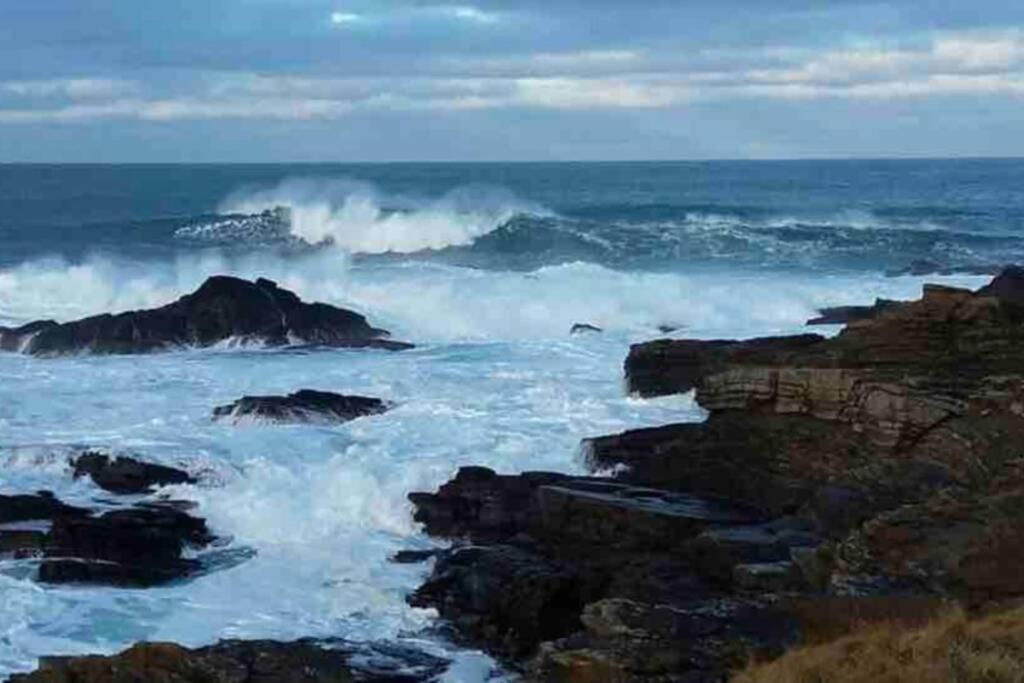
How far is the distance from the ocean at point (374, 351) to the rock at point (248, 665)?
0.51 m

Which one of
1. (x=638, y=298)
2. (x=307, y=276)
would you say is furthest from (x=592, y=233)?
(x=638, y=298)

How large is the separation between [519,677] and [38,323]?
76.1ft

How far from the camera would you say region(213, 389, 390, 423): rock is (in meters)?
24.4

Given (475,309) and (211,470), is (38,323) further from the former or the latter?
(211,470)

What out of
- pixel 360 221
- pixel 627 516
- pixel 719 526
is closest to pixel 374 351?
pixel 627 516

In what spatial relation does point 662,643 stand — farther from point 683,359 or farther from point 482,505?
point 683,359

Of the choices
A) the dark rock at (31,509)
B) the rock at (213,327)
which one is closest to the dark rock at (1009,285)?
the rock at (213,327)

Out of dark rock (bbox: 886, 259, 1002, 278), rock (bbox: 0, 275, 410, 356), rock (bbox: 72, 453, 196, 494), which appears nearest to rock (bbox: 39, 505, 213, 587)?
rock (bbox: 72, 453, 196, 494)

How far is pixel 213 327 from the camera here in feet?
109

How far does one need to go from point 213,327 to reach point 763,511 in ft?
59.0

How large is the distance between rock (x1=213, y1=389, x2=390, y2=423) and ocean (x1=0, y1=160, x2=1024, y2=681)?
43 centimetres

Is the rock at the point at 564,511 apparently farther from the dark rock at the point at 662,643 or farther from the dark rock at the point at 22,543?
the dark rock at the point at 22,543

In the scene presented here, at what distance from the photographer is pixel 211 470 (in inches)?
841

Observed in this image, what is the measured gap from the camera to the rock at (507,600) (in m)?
15.2
